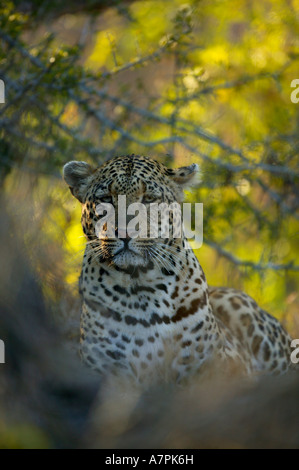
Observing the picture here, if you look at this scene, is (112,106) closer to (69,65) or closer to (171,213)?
(69,65)

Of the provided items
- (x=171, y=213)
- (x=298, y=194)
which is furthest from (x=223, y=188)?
(x=171, y=213)

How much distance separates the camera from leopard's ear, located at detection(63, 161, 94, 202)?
5.99 metres

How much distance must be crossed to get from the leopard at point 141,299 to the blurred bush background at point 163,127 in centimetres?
38

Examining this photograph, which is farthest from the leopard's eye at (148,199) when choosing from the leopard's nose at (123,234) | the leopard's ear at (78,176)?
the leopard's ear at (78,176)

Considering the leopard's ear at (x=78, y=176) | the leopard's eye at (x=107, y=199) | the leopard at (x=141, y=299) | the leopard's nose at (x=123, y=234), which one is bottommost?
the leopard at (x=141, y=299)

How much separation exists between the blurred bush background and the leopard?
380mm

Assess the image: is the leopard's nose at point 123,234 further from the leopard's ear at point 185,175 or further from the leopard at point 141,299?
the leopard's ear at point 185,175

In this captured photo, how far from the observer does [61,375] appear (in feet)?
12.7

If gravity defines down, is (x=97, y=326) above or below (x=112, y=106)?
below

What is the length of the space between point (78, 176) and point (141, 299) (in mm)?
1330

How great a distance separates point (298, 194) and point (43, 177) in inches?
169

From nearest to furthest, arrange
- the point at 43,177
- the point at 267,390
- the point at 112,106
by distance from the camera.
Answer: the point at 267,390 → the point at 43,177 → the point at 112,106

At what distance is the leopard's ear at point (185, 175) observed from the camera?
609 cm

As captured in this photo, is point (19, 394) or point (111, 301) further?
point (111, 301)
